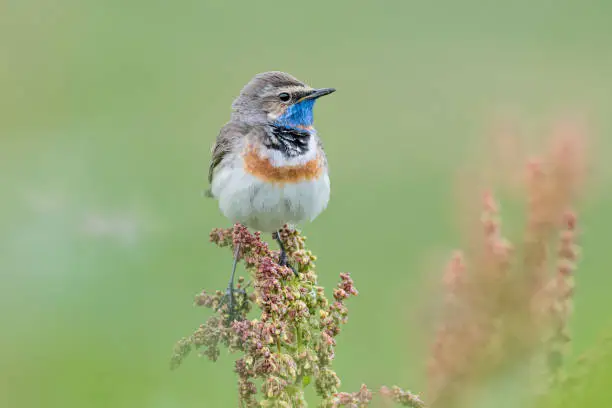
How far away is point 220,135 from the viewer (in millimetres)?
4570

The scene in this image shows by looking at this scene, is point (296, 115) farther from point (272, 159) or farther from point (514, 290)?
point (514, 290)

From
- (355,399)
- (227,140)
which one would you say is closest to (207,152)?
(227,140)

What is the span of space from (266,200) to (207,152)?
425cm

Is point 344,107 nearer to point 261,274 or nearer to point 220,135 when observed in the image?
point 220,135

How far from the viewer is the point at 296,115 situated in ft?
14.3

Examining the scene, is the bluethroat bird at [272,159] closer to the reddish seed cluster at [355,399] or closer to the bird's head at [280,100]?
the bird's head at [280,100]

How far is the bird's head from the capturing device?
4328mm

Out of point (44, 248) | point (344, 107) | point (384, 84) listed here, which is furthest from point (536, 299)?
point (384, 84)

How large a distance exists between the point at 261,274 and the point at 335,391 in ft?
2.28

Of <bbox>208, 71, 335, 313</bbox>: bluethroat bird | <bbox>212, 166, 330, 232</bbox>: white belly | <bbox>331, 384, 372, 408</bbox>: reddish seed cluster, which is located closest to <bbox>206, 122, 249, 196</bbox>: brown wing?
<bbox>208, 71, 335, 313</bbox>: bluethroat bird

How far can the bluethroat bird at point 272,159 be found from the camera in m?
4.16

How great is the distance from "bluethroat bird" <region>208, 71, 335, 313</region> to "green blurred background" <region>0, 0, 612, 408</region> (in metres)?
0.40

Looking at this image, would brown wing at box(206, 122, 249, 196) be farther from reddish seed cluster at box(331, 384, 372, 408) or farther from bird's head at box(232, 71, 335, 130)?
reddish seed cluster at box(331, 384, 372, 408)

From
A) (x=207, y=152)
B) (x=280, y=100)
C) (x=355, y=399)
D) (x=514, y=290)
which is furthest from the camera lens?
(x=207, y=152)
